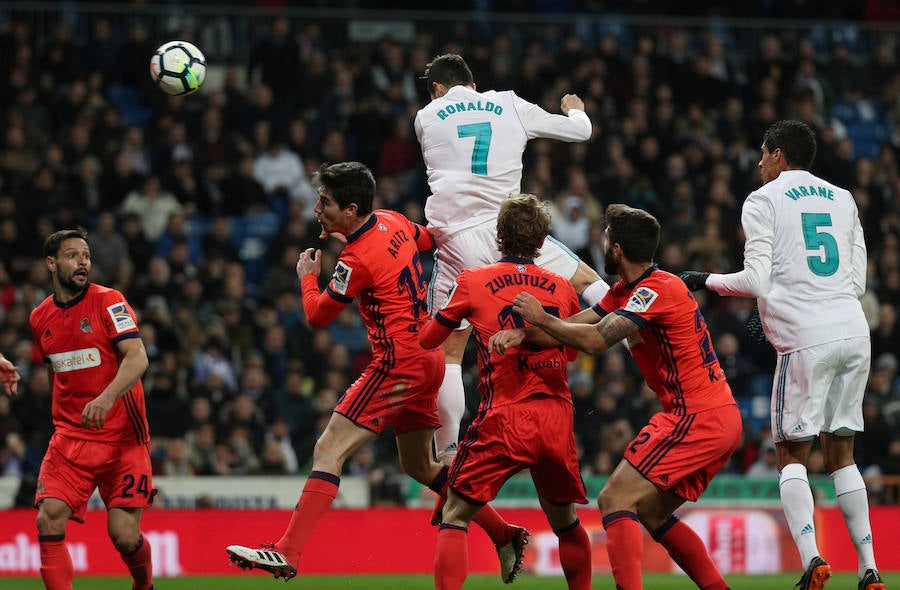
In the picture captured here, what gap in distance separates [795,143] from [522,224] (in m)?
1.98

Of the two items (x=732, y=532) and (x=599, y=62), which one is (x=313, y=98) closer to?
(x=599, y=62)

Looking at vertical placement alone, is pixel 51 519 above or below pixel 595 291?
below

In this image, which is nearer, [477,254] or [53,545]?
[53,545]

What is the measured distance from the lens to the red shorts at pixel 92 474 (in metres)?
8.26

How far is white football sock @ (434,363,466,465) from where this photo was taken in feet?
28.7

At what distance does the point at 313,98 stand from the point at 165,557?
25.3ft

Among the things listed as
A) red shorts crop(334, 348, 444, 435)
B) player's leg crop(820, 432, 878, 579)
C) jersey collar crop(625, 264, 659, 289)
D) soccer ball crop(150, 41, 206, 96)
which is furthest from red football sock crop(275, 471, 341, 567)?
soccer ball crop(150, 41, 206, 96)

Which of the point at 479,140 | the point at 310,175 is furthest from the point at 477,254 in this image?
the point at 310,175

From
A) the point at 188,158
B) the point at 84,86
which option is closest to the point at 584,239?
the point at 188,158

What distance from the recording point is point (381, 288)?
26.2 ft

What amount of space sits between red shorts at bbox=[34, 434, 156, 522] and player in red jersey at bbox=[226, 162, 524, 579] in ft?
3.62

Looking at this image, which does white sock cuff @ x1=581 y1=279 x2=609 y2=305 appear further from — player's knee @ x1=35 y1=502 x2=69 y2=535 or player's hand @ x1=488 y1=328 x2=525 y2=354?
player's knee @ x1=35 y1=502 x2=69 y2=535

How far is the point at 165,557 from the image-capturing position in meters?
12.8

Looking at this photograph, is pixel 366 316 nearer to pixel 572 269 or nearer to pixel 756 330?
pixel 572 269
